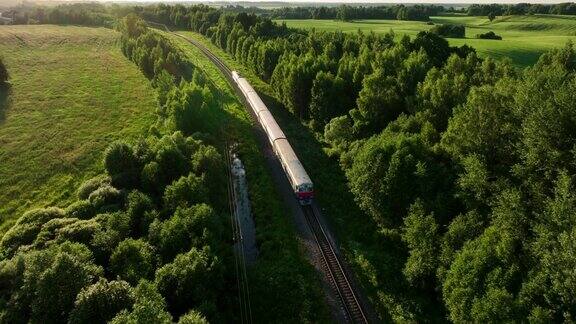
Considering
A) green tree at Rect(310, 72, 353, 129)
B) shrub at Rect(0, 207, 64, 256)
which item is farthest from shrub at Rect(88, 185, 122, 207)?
green tree at Rect(310, 72, 353, 129)

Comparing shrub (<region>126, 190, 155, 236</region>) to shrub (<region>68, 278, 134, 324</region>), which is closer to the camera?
shrub (<region>68, 278, 134, 324</region>)

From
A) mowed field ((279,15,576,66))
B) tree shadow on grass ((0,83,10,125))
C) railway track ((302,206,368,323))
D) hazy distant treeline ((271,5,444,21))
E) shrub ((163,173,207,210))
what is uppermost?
hazy distant treeline ((271,5,444,21))

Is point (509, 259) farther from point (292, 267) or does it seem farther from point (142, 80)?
point (142, 80)

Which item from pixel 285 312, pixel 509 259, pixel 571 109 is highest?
pixel 571 109

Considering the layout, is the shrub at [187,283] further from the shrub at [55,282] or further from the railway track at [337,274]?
the railway track at [337,274]

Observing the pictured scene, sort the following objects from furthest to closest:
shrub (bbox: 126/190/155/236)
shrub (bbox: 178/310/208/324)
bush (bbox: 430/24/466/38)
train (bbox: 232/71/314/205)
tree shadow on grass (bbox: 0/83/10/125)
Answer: bush (bbox: 430/24/466/38) < tree shadow on grass (bbox: 0/83/10/125) < train (bbox: 232/71/314/205) < shrub (bbox: 126/190/155/236) < shrub (bbox: 178/310/208/324)

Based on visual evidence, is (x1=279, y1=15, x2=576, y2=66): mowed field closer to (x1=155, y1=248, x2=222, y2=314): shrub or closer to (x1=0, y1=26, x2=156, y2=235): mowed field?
→ (x1=155, y1=248, x2=222, y2=314): shrub

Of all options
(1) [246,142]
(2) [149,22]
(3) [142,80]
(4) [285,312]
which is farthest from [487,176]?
(2) [149,22]
